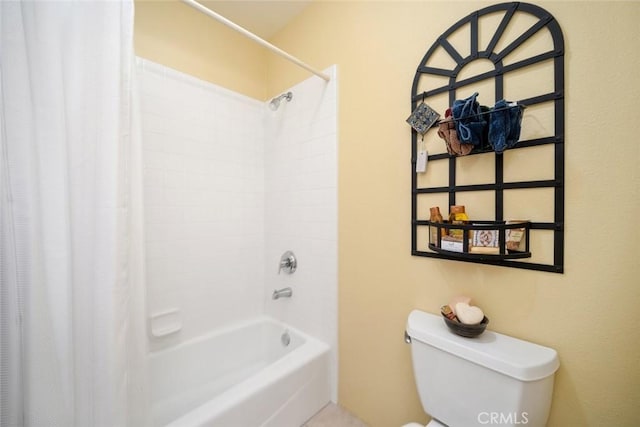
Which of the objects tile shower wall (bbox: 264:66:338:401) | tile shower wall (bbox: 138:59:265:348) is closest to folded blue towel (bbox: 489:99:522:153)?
tile shower wall (bbox: 264:66:338:401)

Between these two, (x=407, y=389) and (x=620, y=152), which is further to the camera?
(x=407, y=389)

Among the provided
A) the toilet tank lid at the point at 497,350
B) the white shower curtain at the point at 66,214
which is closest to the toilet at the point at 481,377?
the toilet tank lid at the point at 497,350

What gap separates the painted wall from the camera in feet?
2.26

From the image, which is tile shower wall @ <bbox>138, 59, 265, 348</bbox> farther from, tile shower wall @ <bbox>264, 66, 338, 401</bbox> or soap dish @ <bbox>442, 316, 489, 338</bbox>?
soap dish @ <bbox>442, 316, 489, 338</bbox>

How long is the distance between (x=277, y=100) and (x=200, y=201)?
84 centimetres

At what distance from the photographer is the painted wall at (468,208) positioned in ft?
2.26

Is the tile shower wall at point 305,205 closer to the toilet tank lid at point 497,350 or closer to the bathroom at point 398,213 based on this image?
the bathroom at point 398,213

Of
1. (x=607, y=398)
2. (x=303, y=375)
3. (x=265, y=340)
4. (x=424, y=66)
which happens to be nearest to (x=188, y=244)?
(x=265, y=340)

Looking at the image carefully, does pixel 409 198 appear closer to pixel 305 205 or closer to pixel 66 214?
pixel 305 205

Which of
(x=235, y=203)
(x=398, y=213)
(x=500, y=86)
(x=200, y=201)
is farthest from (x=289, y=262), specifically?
(x=500, y=86)

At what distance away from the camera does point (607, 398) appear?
71 centimetres

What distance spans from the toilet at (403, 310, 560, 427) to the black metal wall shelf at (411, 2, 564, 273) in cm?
26

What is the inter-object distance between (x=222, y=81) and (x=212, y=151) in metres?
0.48

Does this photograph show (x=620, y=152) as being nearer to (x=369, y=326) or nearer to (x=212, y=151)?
(x=369, y=326)
